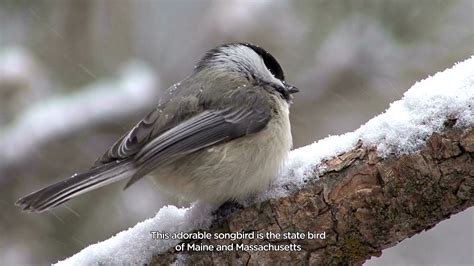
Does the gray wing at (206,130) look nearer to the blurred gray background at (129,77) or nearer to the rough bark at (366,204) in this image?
the rough bark at (366,204)

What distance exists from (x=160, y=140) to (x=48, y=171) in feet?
7.05

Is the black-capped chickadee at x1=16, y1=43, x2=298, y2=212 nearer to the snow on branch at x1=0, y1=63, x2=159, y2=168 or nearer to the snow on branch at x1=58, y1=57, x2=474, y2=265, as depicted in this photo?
the snow on branch at x1=58, y1=57, x2=474, y2=265

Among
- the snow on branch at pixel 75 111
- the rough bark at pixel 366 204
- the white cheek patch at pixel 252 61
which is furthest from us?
the snow on branch at pixel 75 111

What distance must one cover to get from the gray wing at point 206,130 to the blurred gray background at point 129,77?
6.20ft

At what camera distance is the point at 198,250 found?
1.94 m

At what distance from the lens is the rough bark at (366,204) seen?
1.70 meters

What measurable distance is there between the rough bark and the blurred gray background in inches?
84.7

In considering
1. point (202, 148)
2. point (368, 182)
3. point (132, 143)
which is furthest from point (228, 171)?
point (368, 182)

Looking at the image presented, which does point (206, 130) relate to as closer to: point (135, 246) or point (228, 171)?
point (228, 171)

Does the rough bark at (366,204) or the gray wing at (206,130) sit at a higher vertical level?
the gray wing at (206,130)

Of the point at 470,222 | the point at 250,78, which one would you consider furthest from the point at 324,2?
the point at 470,222

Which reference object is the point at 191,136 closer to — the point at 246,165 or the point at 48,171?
the point at 246,165

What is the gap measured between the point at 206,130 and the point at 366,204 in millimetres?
648

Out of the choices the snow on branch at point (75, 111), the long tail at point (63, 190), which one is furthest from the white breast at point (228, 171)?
the snow on branch at point (75, 111)
